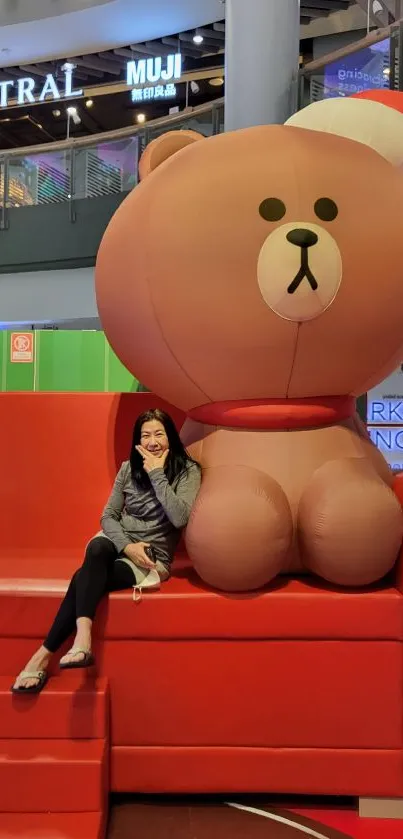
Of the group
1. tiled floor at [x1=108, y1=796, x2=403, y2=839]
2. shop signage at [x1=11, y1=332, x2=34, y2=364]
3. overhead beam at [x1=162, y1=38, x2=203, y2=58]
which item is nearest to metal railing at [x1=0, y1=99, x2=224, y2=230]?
shop signage at [x1=11, y1=332, x2=34, y2=364]

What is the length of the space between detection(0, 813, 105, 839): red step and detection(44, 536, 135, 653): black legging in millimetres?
367

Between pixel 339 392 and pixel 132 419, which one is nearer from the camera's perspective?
pixel 339 392

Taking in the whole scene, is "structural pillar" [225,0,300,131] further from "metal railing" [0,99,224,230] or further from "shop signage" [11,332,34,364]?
"metal railing" [0,99,224,230]

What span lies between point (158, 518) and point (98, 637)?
36 cm

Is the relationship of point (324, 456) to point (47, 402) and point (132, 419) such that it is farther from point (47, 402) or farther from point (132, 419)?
point (47, 402)

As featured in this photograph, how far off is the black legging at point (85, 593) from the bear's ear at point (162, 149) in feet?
3.76

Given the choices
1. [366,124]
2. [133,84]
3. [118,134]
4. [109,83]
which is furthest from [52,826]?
[109,83]

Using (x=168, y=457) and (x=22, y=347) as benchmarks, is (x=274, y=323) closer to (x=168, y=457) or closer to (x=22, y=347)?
(x=168, y=457)

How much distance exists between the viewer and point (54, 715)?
5.85 feet

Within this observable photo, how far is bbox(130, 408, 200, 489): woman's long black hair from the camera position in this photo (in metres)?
2.07

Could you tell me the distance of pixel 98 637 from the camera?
6.21 feet

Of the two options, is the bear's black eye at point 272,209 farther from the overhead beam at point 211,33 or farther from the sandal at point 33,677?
the overhead beam at point 211,33

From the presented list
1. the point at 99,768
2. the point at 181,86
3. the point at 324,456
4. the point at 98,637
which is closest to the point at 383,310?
the point at 324,456

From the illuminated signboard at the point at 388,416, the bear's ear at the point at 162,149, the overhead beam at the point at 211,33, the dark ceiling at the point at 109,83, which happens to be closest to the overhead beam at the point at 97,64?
the dark ceiling at the point at 109,83
